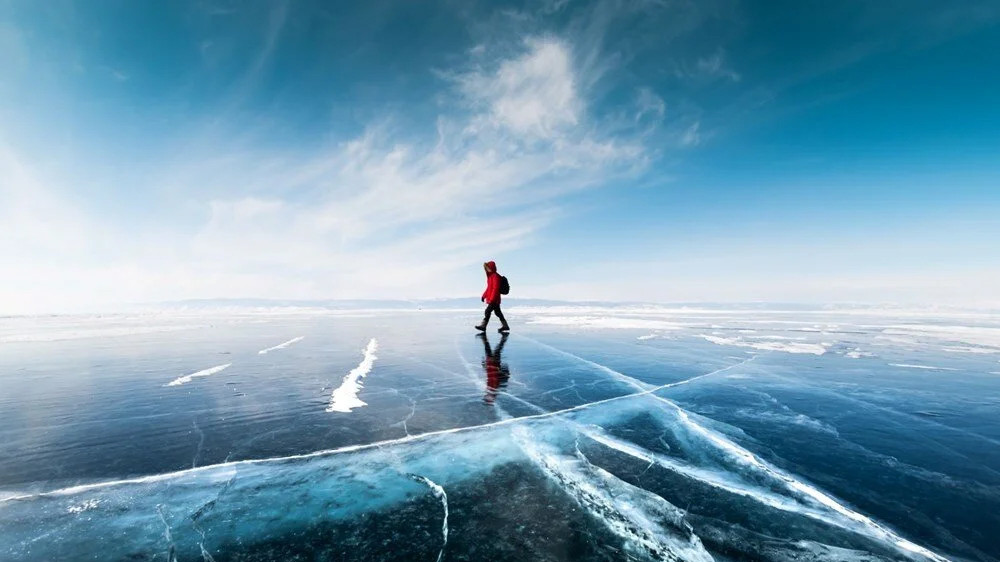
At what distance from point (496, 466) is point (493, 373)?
4497mm

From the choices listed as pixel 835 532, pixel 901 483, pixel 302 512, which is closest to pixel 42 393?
pixel 302 512

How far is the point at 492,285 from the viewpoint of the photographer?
15289mm

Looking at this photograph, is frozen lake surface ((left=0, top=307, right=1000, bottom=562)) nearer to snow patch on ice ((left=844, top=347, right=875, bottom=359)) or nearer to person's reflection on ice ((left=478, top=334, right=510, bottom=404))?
person's reflection on ice ((left=478, top=334, right=510, bottom=404))

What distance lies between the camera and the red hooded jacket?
15.2 metres

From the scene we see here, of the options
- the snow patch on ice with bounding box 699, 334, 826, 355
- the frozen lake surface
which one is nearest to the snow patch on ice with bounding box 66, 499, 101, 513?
the frozen lake surface

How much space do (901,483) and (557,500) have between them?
3.05 meters

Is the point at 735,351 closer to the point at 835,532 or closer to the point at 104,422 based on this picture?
the point at 835,532

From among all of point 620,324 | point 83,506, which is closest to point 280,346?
point 83,506

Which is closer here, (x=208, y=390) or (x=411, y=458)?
(x=411, y=458)

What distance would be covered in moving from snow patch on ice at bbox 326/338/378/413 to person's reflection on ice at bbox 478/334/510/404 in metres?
1.94

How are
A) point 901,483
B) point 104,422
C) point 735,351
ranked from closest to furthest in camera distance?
point 901,483 → point 104,422 → point 735,351

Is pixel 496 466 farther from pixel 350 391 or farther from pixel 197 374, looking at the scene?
pixel 197 374

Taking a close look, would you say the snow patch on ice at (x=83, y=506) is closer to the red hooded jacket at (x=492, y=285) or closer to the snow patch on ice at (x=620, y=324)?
the red hooded jacket at (x=492, y=285)

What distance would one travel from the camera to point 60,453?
13.3 ft
